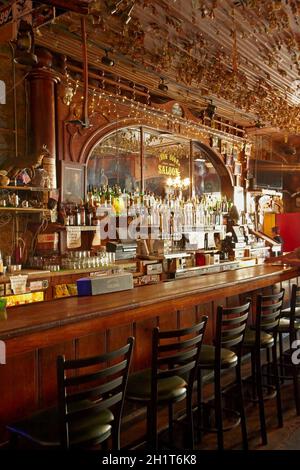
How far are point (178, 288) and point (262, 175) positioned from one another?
7352 mm

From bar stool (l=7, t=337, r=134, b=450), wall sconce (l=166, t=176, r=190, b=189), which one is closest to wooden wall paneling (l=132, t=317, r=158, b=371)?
bar stool (l=7, t=337, r=134, b=450)

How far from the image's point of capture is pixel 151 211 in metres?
6.59

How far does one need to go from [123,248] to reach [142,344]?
2865 millimetres

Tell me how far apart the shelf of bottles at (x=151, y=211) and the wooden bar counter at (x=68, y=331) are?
244 cm

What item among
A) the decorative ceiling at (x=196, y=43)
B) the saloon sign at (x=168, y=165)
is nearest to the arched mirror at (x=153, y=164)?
the saloon sign at (x=168, y=165)

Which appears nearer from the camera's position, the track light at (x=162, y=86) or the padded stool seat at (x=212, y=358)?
the padded stool seat at (x=212, y=358)

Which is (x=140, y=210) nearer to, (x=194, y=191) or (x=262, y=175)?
Answer: (x=194, y=191)

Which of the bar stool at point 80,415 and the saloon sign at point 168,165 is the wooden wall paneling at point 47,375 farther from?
the saloon sign at point 168,165

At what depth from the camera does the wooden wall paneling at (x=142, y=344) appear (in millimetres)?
3137

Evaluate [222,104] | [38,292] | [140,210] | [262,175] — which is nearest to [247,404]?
[38,292]

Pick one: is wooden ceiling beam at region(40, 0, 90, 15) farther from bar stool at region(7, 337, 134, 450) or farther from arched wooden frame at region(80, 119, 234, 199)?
arched wooden frame at region(80, 119, 234, 199)

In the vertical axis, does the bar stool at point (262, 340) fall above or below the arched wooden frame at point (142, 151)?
below

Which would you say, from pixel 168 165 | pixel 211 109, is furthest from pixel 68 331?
pixel 211 109

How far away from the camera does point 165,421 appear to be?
3.08m
